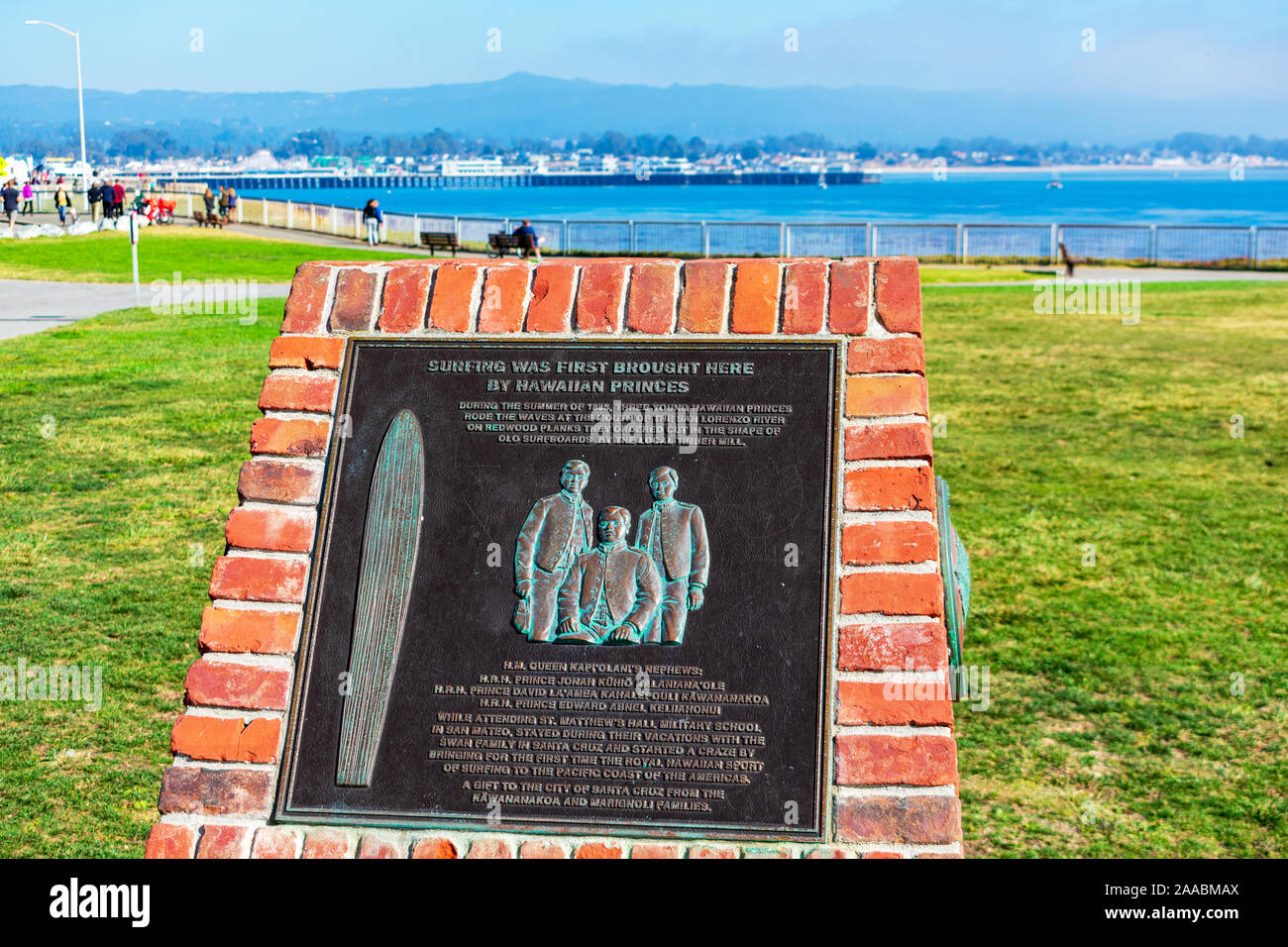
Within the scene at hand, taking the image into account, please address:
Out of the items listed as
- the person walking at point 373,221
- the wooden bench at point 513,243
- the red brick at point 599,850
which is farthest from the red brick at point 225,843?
the person walking at point 373,221

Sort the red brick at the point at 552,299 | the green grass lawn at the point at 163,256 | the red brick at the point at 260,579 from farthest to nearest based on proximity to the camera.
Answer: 1. the green grass lawn at the point at 163,256
2. the red brick at the point at 552,299
3. the red brick at the point at 260,579

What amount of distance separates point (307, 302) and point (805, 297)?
1.40m

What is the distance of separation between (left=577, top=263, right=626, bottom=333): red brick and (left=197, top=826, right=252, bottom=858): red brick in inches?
61.3

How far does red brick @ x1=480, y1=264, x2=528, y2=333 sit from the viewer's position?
359 centimetres

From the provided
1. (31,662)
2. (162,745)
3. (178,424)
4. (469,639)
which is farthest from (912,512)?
(178,424)

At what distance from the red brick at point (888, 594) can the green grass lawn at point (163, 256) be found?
18317 millimetres

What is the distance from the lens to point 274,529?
139 inches

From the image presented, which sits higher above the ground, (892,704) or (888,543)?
(888,543)

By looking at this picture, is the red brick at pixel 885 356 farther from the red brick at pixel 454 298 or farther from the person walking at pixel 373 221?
the person walking at pixel 373 221

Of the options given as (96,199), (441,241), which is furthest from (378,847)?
(96,199)

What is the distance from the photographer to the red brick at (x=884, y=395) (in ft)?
11.2

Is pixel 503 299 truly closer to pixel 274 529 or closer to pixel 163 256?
pixel 274 529

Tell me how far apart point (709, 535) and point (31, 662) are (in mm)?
3950

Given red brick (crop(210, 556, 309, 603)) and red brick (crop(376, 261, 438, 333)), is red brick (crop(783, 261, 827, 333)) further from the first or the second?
red brick (crop(210, 556, 309, 603))
